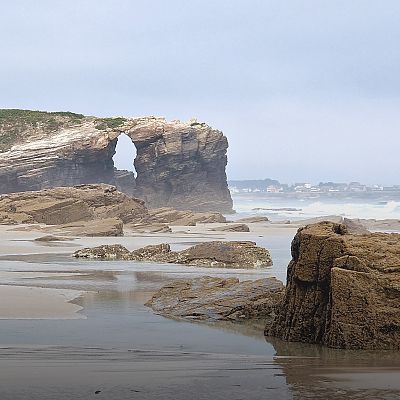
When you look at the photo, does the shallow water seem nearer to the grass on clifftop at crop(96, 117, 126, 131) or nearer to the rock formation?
the grass on clifftop at crop(96, 117, 126, 131)

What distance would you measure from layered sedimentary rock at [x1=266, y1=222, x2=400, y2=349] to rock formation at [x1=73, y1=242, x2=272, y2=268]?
1209cm

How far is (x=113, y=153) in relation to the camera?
81812mm

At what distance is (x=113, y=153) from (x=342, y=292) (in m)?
74.9

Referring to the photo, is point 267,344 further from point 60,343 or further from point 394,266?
point 60,343

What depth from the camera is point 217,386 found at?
18.6 ft

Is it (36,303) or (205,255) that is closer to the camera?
(36,303)

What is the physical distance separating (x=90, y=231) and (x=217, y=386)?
3202cm

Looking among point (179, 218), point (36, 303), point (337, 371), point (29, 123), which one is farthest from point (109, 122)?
point (337, 371)

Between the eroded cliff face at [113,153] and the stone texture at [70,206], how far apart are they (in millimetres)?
24320

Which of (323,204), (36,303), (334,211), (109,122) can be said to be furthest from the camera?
(323,204)

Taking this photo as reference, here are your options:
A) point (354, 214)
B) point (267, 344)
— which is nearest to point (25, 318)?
point (267, 344)

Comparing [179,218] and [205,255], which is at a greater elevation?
[205,255]

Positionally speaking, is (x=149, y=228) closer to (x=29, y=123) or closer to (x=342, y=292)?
(x=342, y=292)

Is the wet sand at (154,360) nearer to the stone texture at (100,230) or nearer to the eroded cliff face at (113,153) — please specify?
the stone texture at (100,230)
